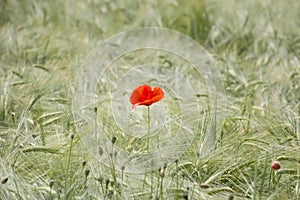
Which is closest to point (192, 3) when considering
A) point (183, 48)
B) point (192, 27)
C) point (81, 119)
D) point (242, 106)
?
point (192, 27)

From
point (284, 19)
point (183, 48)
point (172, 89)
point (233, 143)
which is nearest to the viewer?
point (233, 143)

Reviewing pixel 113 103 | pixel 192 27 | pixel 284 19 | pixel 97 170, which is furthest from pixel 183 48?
pixel 97 170

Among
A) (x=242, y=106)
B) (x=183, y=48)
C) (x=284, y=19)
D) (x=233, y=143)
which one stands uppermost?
(x=284, y=19)

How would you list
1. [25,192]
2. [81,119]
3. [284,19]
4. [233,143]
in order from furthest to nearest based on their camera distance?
[284,19]
[81,119]
[233,143]
[25,192]

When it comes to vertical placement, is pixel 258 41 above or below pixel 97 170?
above

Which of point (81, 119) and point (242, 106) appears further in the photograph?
point (242, 106)

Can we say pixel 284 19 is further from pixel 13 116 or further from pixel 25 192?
pixel 25 192
